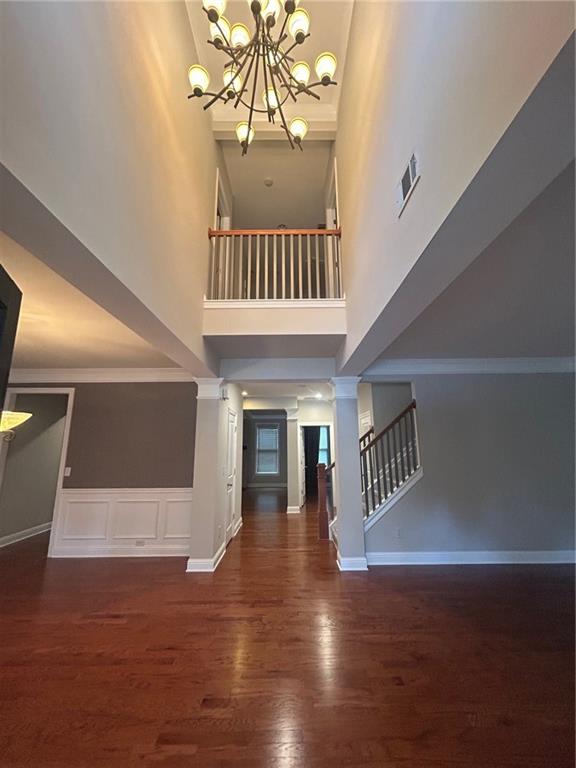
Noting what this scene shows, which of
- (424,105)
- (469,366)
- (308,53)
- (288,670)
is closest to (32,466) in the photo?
(288,670)

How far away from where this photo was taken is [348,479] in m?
3.96

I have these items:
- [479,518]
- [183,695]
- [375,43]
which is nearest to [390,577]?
[479,518]

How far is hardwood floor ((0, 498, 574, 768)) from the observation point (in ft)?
5.13

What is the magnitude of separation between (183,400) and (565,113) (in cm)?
459

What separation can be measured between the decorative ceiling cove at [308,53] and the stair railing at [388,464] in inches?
158

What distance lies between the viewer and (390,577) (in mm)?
3590

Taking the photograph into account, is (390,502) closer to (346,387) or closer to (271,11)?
(346,387)

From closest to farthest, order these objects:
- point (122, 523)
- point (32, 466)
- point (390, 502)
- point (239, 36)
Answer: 1. point (239, 36)
2. point (390, 502)
3. point (122, 523)
4. point (32, 466)

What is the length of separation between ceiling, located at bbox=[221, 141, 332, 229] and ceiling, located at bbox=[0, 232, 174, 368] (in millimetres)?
3211

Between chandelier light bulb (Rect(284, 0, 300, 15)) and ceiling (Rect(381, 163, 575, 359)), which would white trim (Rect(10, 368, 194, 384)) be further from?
chandelier light bulb (Rect(284, 0, 300, 15))

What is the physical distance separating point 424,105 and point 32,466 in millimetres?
7056

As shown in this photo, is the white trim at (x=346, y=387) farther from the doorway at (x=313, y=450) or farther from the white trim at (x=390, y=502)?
the doorway at (x=313, y=450)

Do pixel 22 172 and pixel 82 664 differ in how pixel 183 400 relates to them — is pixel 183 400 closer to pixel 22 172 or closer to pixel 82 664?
pixel 82 664

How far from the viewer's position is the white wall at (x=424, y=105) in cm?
84
